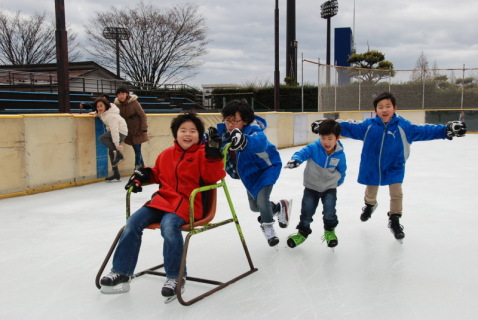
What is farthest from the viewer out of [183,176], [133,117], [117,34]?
[117,34]

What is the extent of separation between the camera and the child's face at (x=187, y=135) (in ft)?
8.74

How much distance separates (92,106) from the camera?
6.58 metres

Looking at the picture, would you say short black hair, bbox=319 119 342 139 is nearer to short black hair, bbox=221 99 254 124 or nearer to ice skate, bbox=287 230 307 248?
short black hair, bbox=221 99 254 124

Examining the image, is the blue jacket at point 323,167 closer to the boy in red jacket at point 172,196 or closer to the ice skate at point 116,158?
the boy in red jacket at point 172,196

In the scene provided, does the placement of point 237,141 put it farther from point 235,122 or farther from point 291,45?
point 291,45

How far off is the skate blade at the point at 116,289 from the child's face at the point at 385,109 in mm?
2220

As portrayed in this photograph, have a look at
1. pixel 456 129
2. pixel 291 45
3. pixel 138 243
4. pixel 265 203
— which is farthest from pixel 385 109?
pixel 291 45

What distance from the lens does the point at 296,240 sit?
3371mm

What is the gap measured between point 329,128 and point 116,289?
170 centimetres

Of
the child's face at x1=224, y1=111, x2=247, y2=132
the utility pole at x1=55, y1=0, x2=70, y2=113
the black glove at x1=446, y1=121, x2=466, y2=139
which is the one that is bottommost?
the black glove at x1=446, y1=121, x2=466, y2=139

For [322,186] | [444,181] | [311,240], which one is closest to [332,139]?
[322,186]

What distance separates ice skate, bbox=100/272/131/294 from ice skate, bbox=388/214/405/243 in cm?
204

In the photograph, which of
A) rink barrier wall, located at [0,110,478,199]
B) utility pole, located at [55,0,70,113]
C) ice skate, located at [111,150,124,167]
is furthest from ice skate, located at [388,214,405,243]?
utility pole, located at [55,0,70,113]

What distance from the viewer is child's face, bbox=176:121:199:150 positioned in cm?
266
